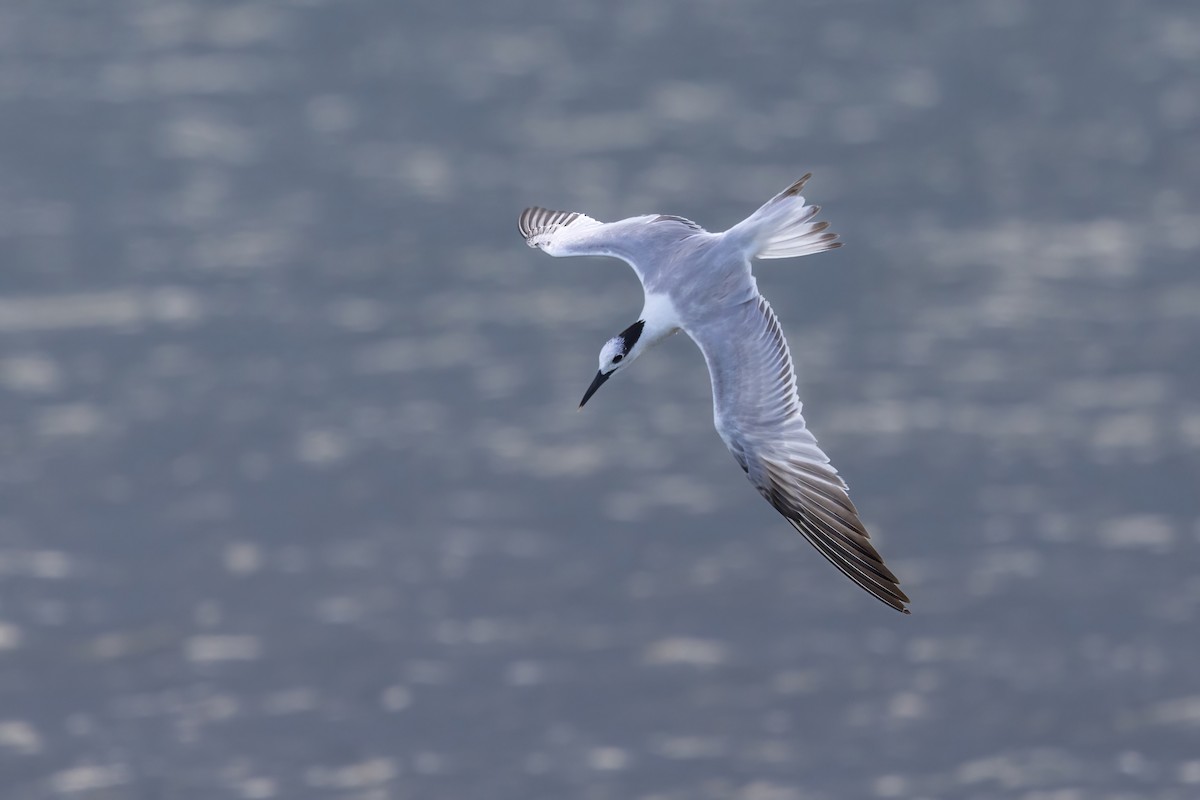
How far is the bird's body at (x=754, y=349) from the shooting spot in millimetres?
12344

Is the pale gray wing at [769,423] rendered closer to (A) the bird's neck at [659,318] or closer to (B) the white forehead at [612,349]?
(A) the bird's neck at [659,318]

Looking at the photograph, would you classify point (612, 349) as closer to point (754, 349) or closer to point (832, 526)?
point (754, 349)

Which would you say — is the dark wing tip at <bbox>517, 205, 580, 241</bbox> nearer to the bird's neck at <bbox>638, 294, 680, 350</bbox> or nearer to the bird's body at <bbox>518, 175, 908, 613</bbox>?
the bird's body at <bbox>518, 175, 908, 613</bbox>

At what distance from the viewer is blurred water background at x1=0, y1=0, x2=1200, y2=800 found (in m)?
20.0

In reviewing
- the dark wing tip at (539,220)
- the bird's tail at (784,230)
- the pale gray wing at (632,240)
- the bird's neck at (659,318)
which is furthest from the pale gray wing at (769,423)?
the dark wing tip at (539,220)

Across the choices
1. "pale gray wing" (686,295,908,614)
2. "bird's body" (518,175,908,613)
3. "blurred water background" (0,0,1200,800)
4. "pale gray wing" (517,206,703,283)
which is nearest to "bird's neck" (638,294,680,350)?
"bird's body" (518,175,908,613)

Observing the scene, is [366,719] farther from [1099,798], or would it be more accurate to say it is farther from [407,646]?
[1099,798]

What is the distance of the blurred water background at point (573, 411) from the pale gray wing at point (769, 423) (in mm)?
7687

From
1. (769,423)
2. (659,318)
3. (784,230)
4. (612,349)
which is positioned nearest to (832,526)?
(769,423)

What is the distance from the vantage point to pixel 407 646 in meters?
20.6

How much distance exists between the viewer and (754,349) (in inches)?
504

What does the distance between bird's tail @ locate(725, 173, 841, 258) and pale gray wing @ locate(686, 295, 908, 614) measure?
0.39m

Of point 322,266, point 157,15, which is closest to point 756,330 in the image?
point 322,266

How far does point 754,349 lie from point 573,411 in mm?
10083
